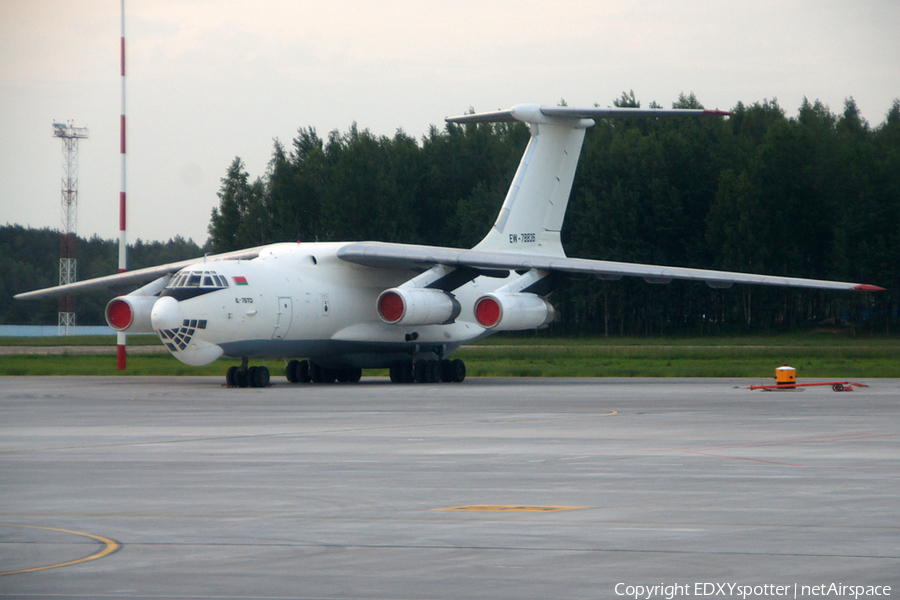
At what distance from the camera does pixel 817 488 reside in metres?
8.83

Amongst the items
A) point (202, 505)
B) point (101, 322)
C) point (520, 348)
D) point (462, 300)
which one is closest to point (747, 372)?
point (462, 300)

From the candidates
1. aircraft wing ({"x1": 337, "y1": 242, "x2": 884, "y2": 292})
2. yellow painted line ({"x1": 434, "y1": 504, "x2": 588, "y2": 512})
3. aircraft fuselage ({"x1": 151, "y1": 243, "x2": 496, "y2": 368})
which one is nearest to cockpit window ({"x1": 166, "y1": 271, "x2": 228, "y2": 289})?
aircraft fuselage ({"x1": 151, "y1": 243, "x2": 496, "y2": 368})

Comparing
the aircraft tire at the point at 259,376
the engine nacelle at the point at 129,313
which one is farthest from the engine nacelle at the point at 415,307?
the engine nacelle at the point at 129,313

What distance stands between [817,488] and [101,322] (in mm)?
101485

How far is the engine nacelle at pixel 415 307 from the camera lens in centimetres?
2694

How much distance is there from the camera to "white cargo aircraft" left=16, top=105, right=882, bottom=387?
25547mm

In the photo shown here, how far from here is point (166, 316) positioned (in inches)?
973

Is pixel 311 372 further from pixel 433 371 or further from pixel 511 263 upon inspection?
pixel 511 263

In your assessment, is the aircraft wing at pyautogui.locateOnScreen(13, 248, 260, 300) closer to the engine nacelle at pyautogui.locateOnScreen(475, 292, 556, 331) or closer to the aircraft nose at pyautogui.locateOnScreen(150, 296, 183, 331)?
the aircraft nose at pyautogui.locateOnScreen(150, 296, 183, 331)

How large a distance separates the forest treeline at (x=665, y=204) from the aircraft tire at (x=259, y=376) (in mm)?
35832

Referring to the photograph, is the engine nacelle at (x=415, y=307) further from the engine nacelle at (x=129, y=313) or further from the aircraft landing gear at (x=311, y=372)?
the engine nacelle at (x=129, y=313)

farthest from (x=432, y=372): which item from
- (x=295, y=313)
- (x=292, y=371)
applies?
(x=295, y=313)

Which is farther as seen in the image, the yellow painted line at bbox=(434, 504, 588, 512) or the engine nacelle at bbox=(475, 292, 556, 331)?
the engine nacelle at bbox=(475, 292, 556, 331)

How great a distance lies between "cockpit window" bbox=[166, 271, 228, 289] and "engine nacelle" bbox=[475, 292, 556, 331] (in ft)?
20.5
